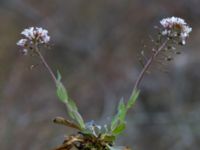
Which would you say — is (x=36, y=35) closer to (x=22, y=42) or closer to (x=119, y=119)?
(x=22, y=42)

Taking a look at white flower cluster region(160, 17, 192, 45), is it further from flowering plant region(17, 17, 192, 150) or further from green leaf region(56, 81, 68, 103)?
green leaf region(56, 81, 68, 103)

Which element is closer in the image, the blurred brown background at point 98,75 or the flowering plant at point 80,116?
the flowering plant at point 80,116

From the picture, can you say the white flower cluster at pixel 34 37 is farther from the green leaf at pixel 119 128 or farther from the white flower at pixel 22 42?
the green leaf at pixel 119 128

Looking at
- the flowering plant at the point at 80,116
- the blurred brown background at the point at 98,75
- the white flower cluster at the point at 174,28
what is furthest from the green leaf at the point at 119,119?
the blurred brown background at the point at 98,75

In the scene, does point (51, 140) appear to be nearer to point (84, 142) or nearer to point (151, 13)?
point (151, 13)

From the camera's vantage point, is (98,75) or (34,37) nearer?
(34,37)

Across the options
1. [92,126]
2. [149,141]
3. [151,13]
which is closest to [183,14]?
[151,13]

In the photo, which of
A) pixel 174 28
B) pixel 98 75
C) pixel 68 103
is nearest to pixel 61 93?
pixel 68 103

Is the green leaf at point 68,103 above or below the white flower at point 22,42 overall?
below
